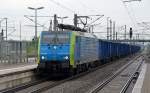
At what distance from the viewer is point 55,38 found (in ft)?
74.9

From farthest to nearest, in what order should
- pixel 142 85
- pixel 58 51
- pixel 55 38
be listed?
pixel 55 38, pixel 58 51, pixel 142 85

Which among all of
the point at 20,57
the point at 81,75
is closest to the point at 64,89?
the point at 81,75

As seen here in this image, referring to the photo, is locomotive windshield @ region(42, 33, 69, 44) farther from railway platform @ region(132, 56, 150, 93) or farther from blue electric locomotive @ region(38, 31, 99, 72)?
railway platform @ region(132, 56, 150, 93)

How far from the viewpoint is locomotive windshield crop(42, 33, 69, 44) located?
2264 cm

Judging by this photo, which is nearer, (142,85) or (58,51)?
(142,85)

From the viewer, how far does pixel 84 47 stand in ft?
84.8

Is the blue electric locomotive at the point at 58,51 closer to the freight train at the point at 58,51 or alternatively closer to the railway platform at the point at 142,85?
the freight train at the point at 58,51

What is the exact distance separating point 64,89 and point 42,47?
224 inches

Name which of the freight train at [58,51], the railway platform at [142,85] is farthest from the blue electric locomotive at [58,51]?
the railway platform at [142,85]

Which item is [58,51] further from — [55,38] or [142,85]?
[142,85]

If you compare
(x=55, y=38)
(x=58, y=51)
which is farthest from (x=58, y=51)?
(x=55, y=38)

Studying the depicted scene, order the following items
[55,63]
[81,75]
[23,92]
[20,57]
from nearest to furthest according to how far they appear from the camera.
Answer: [23,92] < [55,63] < [81,75] < [20,57]

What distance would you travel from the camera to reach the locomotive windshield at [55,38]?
74.3 feet

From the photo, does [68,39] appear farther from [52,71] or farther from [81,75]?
[81,75]
